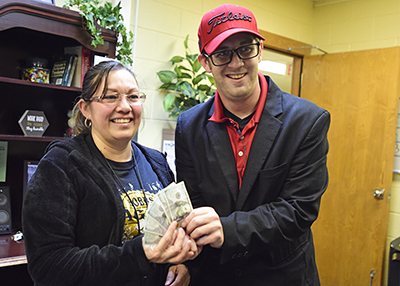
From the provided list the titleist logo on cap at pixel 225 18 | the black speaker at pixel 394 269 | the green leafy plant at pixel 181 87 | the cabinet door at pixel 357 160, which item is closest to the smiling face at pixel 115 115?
the titleist logo on cap at pixel 225 18

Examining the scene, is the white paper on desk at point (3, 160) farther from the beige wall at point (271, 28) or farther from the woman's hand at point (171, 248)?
the woman's hand at point (171, 248)

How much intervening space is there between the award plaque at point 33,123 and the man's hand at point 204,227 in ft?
4.56

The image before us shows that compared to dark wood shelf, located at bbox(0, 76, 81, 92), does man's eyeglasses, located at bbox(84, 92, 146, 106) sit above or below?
below

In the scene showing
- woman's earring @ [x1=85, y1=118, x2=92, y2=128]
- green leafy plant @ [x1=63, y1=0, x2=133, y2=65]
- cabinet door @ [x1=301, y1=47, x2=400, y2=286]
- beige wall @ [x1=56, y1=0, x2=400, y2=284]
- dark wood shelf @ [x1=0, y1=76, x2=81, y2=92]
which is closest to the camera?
woman's earring @ [x1=85, y1=118, x2=92, y2=128]

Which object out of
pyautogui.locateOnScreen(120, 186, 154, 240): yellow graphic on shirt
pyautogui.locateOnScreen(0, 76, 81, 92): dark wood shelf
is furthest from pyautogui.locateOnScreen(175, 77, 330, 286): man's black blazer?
pyautogui.locateOnScreen(0, 76, 81, 92): dark wood shelf

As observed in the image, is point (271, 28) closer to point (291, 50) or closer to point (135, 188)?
point (291, 50)

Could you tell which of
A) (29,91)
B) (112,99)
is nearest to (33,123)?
(29,91)

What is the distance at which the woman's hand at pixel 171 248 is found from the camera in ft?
3.72

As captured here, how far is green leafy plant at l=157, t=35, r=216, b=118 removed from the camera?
281 cm

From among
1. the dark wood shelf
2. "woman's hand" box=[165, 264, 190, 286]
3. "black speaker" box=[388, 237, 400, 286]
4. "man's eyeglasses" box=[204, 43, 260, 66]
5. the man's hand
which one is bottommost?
"black speaker" box=[388, 237, 400, 286]

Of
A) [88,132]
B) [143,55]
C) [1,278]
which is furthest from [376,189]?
[1,278]

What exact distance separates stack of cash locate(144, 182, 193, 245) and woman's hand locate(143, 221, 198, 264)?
0.03m

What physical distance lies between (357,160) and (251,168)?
2.52 metres

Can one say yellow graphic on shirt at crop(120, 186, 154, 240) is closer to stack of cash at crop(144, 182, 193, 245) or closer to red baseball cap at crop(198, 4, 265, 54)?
stack of cash at crop(144, 182, 193, 245)
